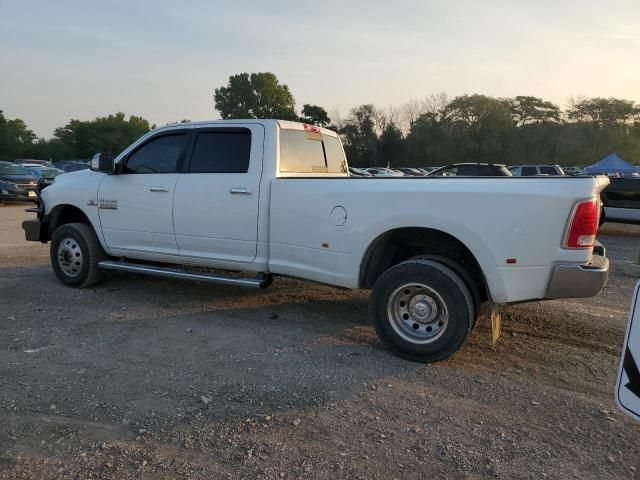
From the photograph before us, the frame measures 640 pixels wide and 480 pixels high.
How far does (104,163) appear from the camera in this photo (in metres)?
6.08

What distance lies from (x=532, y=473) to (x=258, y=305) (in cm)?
368

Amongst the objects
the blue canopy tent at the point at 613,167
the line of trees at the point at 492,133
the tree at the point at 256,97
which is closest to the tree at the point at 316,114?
the line of trees at the point at 492,133

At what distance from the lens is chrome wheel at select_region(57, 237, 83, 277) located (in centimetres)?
643

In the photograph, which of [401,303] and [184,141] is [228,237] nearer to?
[184,141]

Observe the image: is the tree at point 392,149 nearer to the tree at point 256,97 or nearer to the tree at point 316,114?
the tree at point 316,114

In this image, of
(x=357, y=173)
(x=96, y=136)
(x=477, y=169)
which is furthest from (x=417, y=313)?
(x=96, y=136)

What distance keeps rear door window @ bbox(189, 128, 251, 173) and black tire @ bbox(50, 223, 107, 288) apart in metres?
1.74

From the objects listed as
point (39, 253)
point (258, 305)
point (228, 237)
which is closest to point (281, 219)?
point (228, 237)

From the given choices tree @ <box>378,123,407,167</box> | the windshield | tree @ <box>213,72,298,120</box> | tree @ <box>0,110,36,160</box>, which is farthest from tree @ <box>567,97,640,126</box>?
tree @ <box>0,110,36,160</box>

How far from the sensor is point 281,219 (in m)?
5.04

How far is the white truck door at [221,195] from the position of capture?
207 inches

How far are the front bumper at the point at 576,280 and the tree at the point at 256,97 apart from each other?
90.6 meters

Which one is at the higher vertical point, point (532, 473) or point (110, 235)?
point (110, 235)

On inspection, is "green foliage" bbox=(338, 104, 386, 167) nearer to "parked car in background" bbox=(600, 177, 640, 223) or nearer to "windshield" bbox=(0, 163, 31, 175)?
"windshield" bbox=(0, 163, 31, 175)
